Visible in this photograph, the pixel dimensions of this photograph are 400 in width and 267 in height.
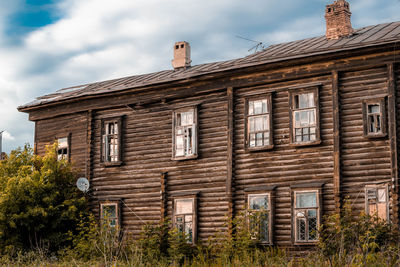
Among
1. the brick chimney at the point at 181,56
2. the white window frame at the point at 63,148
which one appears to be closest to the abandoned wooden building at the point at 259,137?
the white window frame at the point at 63,148

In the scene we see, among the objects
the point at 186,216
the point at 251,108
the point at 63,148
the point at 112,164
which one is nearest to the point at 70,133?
the point at 63,148

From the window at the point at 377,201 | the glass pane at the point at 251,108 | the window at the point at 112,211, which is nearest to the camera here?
the window at the point at 377,201

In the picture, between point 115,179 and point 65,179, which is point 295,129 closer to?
point 115,179

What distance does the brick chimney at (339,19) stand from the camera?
21953 mm

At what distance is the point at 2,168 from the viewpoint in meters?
25.2

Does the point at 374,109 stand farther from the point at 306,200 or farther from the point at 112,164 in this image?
the point at 112,164

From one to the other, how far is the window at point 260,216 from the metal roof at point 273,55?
14.1ft

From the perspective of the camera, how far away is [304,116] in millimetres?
20625

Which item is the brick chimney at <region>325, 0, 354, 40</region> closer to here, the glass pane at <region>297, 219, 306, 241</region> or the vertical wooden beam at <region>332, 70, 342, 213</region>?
the vertical wooden beam at <region>332, 70, 342, 213</region>

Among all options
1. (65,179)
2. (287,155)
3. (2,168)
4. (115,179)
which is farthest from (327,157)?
(2,168)

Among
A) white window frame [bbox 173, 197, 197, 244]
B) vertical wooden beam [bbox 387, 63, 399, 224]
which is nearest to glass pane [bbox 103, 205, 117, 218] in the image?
white window frame [bbox 173, 197, 197, 244]

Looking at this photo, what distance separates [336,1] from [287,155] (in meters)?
5.51

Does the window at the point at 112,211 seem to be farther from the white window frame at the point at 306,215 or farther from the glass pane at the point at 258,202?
the white window frame at the point at 306,215

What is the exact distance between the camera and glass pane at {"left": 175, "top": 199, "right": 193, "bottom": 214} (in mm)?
22797
